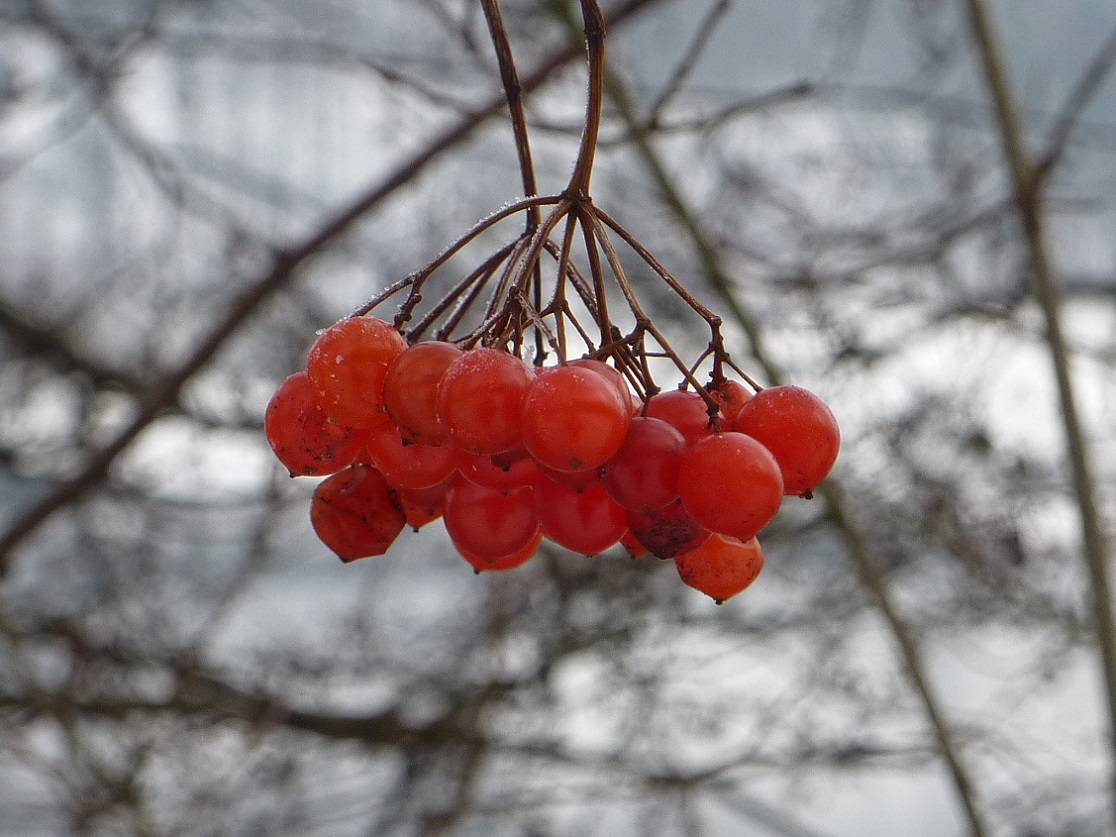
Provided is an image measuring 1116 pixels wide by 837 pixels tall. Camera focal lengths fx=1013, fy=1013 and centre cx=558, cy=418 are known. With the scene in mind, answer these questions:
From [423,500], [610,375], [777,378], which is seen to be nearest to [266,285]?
[777,378]

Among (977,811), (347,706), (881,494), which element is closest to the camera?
(977,811)

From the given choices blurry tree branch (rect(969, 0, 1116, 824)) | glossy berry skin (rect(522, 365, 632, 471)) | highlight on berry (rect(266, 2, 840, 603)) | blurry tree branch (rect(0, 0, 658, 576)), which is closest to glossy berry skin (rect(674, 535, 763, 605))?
highlight on berry (rect(266, 2, 840, 603))

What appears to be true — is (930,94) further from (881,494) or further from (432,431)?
(432,431)

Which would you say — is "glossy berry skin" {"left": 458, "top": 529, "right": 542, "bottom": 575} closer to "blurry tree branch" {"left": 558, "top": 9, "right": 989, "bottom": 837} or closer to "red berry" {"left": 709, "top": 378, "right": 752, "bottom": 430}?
"red berry" {"left": 709, "top": 378, "right": 752, "bottom": 430}

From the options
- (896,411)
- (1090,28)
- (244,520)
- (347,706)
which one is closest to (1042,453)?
(896,411)

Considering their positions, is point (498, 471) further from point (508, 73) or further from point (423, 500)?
point (508, 73)

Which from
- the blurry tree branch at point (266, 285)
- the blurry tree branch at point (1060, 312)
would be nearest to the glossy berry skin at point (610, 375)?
the blurry tree branch at point (266, 285)
